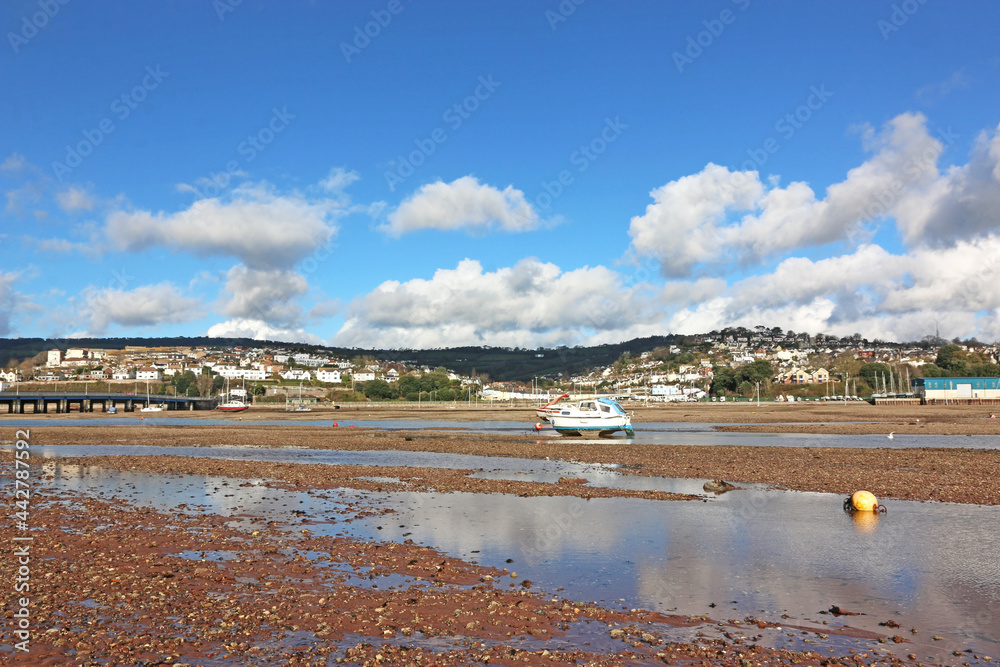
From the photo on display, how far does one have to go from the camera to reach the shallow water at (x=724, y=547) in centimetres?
1137

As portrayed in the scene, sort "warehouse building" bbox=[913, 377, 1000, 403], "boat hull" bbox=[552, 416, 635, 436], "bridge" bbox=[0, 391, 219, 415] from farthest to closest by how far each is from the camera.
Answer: "bridge" bbox=[0, 391, 219, 415]
"warehouse building" bbox=[913, 377, 1000, 403]
"boat hull" bbox=[552, 416, 635, 436]

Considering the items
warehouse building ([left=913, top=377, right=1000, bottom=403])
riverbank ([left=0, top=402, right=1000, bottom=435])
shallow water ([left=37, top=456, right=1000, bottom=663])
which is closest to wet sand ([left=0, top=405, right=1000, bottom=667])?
shallow water ([left=37, top=456, right=1000, bottom=663])

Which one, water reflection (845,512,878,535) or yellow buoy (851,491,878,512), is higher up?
yellow buoy (851,491,878,512)

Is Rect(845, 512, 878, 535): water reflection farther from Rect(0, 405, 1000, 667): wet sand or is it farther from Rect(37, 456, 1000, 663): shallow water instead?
Rect(0, 405, 1000, 667): wet sand

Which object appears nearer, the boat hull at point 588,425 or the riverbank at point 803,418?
the boat hull at point 588,425

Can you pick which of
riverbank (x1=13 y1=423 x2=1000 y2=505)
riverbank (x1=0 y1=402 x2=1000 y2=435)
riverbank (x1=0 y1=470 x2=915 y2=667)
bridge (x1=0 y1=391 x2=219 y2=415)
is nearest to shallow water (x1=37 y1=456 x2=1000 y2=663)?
riverbank (x1=0 y1=470 x2=915 y2=667)

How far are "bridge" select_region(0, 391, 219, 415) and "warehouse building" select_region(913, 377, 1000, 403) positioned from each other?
161 metres

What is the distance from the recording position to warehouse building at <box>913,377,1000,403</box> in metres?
127

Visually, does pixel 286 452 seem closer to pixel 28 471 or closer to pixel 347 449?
pixel 347 449

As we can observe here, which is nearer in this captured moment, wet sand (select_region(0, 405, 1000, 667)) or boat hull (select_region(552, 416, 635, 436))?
wet sand (select_region(0, 405, 1000, 667))

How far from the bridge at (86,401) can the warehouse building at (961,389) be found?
529ft

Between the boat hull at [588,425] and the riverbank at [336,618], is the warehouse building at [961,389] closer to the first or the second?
the boat hull at [588,425]

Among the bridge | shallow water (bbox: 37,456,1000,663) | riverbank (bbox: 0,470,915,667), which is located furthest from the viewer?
the bridge

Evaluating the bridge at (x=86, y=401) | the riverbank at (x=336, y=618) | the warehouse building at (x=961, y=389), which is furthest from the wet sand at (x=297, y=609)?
the bridge at (x=86, y=401)
